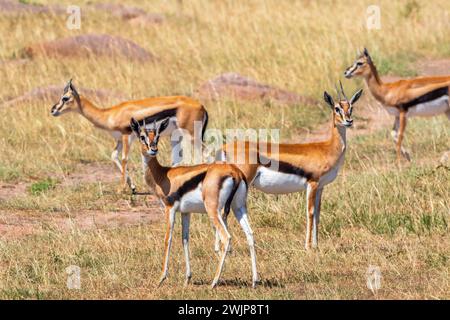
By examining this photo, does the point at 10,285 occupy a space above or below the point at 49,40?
below

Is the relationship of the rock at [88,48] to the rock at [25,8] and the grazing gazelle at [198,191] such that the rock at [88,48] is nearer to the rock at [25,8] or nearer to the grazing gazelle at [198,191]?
the rock at [25,8]

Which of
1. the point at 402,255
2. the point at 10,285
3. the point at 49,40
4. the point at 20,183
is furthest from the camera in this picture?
the point at 49,40

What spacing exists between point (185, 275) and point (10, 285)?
1252mm

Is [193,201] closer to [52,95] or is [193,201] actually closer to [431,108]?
[431,108]

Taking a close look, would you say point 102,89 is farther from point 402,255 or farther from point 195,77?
point 402,255

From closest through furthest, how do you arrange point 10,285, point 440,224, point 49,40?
point 10,285, point 440,224, point 49,40

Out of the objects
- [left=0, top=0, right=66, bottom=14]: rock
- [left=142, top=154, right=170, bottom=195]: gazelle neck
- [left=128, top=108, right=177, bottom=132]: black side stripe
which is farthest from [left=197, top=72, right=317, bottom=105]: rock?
[left=142, top=154, right=170, bottom=195]: gazelle neck

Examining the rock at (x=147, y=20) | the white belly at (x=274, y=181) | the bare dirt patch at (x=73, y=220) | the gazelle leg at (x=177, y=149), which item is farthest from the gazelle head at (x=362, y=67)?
the rock at (x=147, y=20)

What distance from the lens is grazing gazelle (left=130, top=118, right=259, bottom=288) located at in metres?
6.91

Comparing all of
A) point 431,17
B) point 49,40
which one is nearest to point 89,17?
point 49,40

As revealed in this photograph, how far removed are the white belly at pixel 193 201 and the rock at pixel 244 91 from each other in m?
7.36

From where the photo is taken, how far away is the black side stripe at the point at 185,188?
7.00m

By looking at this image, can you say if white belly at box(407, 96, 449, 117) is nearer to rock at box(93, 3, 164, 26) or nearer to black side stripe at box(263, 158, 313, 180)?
black side stripe at box(263, 158, 313, 180)

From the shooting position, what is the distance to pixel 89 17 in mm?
20812
